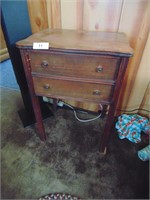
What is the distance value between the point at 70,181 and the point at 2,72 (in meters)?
1.97

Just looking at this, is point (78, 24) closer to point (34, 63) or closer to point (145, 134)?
point (34, 63)

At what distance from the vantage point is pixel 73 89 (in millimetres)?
881

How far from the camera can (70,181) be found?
3.26ft

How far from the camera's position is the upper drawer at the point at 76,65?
736mm

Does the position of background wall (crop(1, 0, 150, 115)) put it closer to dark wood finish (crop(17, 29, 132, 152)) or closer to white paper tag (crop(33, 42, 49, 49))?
dark wood finish (crop(17, 29, 132, 152))

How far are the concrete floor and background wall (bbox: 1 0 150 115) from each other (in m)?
0.59

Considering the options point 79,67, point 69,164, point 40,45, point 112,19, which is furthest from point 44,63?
point 69,164

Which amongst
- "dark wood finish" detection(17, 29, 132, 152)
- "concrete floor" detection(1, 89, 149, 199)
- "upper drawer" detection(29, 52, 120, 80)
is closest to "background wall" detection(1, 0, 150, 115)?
"dark wood finish" detection(17, 29, 132, 152)

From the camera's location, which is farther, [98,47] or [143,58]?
[143,58]

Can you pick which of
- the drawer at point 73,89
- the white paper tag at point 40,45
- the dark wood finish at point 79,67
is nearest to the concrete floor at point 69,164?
the dark wood finish at point 79,67

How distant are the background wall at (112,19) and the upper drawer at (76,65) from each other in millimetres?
467

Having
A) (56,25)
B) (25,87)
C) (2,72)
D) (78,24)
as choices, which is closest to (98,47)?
(78,24)

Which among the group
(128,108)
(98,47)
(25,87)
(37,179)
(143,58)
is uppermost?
(98,47)

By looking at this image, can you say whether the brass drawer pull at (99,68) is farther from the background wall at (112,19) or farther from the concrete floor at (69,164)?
the concrete floor at (69,164)
